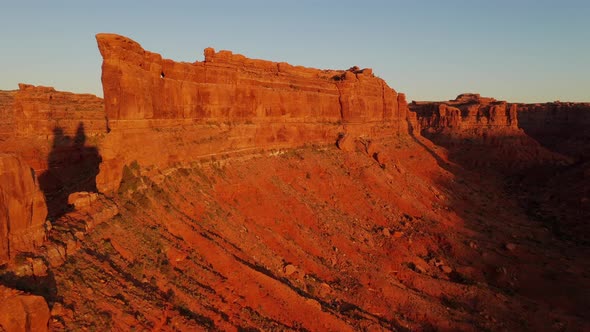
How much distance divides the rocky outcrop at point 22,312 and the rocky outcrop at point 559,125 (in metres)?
84.3

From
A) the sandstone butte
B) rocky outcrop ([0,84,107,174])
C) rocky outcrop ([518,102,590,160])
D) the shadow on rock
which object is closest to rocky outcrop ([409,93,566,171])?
rocky outcrop ([518,102,590,160])

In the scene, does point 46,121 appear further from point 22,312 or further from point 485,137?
point 485,137

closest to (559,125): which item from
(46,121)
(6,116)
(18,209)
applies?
(46,121)

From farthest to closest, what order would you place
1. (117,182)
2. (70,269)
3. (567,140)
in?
1. (567,140)
2. (117,182)
3. (70,269)

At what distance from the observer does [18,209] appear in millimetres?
10281

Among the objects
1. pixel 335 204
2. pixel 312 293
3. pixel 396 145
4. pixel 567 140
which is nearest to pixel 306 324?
pixel 312 293

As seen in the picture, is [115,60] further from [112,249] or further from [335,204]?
[335,204]

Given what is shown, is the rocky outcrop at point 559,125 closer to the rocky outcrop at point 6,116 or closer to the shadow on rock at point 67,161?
the shadow on rock at point 67,161

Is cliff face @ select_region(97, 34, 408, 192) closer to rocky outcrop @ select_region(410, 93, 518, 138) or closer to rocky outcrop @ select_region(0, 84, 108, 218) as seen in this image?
rocky outcrop @ select_region(0, 84, 108, 218)

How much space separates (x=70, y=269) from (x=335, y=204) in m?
20.1

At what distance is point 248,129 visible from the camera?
28.9 meters

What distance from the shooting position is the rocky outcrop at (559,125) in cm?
7631

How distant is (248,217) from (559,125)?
93.9m

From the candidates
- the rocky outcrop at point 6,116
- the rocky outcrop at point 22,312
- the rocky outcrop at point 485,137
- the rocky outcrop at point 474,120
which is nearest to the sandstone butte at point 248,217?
the rocky outcrop at point 22,312
